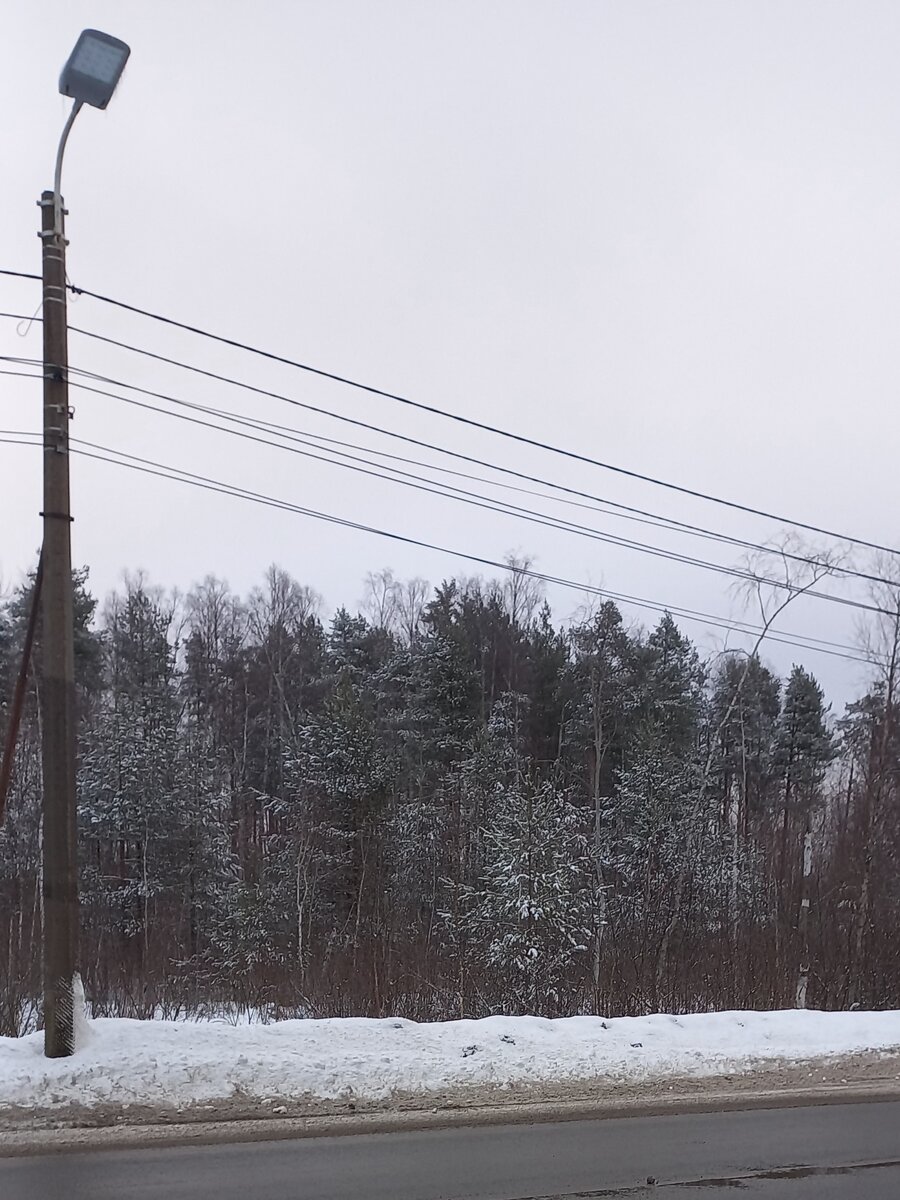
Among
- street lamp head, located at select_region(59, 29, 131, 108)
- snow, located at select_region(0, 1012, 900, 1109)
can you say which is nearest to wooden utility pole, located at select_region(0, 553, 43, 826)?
snow, located at select_region(0, 1012, 900, 1109)

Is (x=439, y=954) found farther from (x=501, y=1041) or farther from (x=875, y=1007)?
(x=501, y=1041)

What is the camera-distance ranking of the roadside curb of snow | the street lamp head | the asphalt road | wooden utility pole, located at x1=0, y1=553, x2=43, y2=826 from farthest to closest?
wooden utility pole, located at x1=0, y1=553, x2=43, y2=826 → the street lamp head → the roadside curb of snow → the asphalt road

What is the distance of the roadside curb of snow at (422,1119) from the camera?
7250 millimetres

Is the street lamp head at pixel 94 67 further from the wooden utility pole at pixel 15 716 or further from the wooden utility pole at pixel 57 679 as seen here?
the wooden utility pole at pixel 15 716

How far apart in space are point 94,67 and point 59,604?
457cm

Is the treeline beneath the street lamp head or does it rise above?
beneath

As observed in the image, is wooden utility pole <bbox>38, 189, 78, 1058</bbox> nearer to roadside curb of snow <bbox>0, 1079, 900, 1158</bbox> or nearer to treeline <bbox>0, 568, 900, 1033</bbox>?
roadside curb of snow <bbox>0, 1079, 900, 1158</bbox>

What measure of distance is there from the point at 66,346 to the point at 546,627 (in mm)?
41439

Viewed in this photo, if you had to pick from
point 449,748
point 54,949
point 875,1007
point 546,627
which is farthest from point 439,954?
point 546,627

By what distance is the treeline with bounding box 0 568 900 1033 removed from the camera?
18.0 metres

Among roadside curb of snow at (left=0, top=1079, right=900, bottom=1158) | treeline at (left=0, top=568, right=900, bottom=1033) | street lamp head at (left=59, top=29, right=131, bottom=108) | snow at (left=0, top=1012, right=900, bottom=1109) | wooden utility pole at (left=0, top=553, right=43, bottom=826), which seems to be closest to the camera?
roadside curb of snow at (left=0, top=1079, right=900, bottom=1158)

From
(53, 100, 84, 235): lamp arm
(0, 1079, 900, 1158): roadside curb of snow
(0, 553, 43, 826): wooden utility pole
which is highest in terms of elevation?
(53, 100, 84, 235): lamp arm

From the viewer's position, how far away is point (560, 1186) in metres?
6.59

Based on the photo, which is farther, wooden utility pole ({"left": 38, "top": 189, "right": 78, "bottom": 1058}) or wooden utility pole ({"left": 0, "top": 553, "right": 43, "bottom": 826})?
wooden utility pole ({"left": 0, "top": 553, "right": 43, "bottom": 826})
